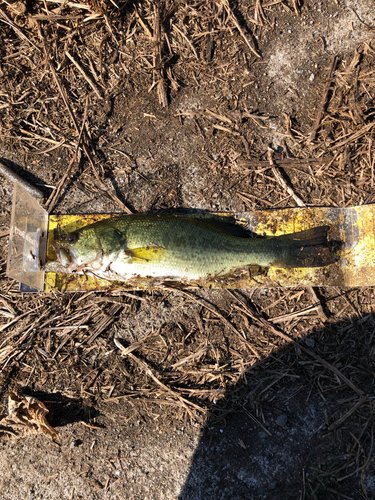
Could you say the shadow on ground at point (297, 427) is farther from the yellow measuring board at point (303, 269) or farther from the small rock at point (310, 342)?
the yellow measuring board at point (303, 269)

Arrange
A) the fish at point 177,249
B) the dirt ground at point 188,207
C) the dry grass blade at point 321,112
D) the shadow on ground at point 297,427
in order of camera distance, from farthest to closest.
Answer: the dry grass blade at point 321,112 → the dirt ground at point 188,207 → the shadow on ground at point 297,427 → the fish at point 177,249

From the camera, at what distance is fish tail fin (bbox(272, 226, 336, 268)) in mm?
3475

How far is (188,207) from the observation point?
13.0 ft

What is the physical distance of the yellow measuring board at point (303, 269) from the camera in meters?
3.63

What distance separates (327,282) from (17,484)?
15.4 feet

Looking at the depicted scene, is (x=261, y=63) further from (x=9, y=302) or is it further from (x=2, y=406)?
(x=2, y=406)

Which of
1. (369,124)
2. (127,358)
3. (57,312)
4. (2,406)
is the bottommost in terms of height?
(2,406)

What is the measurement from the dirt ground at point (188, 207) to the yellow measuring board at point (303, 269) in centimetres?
20

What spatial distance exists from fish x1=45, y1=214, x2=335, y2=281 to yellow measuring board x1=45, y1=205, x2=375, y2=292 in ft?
0.66

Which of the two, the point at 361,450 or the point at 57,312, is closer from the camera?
the point at 361,450

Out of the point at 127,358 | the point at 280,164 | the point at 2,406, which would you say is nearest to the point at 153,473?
the point at 127,358

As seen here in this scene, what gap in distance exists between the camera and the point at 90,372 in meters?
3.89

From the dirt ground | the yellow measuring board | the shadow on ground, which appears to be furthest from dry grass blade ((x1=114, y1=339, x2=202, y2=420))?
the yellow measuring board

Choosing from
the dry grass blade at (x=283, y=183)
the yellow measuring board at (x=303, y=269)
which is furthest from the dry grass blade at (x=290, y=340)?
the dry grass blade at (x=283, y=183)
